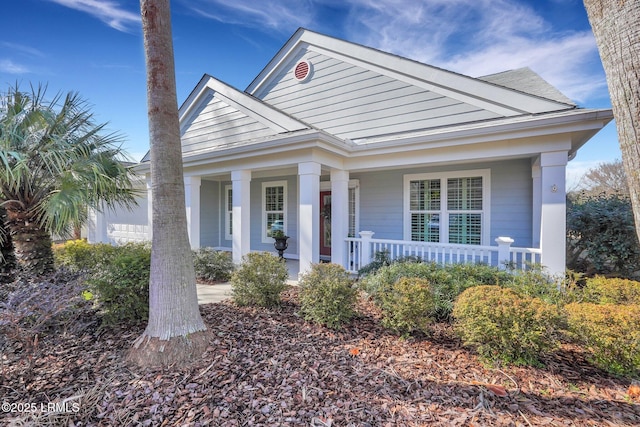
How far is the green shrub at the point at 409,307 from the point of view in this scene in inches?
145

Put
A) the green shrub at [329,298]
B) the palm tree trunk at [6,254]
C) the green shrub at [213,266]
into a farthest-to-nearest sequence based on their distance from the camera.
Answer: the green shrub at [213,266], the palm tree trunk at [6,254], the green shrub at [329,298]

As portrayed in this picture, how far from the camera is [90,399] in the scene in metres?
2.50

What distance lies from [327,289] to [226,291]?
2.82m

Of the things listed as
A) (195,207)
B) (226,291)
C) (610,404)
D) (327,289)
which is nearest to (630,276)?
(610,404)

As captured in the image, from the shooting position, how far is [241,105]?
8.00 m

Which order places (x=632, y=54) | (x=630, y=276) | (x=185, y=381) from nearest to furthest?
(x=632, y=54), (x=185, y=381), (x=630, y=276)

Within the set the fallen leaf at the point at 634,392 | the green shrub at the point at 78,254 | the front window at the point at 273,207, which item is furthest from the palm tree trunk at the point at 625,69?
the green shrub at the point at 78,254

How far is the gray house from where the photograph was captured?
18.2ft

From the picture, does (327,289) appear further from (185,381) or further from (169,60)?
(169,60)

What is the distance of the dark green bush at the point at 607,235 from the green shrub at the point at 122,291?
827 cm

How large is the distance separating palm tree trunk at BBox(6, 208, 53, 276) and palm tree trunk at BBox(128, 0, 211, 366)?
307cm

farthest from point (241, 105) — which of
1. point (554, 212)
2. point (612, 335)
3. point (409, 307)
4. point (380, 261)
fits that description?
point (612, 335)

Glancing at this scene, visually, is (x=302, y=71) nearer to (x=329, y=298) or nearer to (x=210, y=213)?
(x=210, y=213)

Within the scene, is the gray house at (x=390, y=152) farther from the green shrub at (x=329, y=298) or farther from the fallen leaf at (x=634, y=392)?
the fallen leaf at (x=634, y=392)
